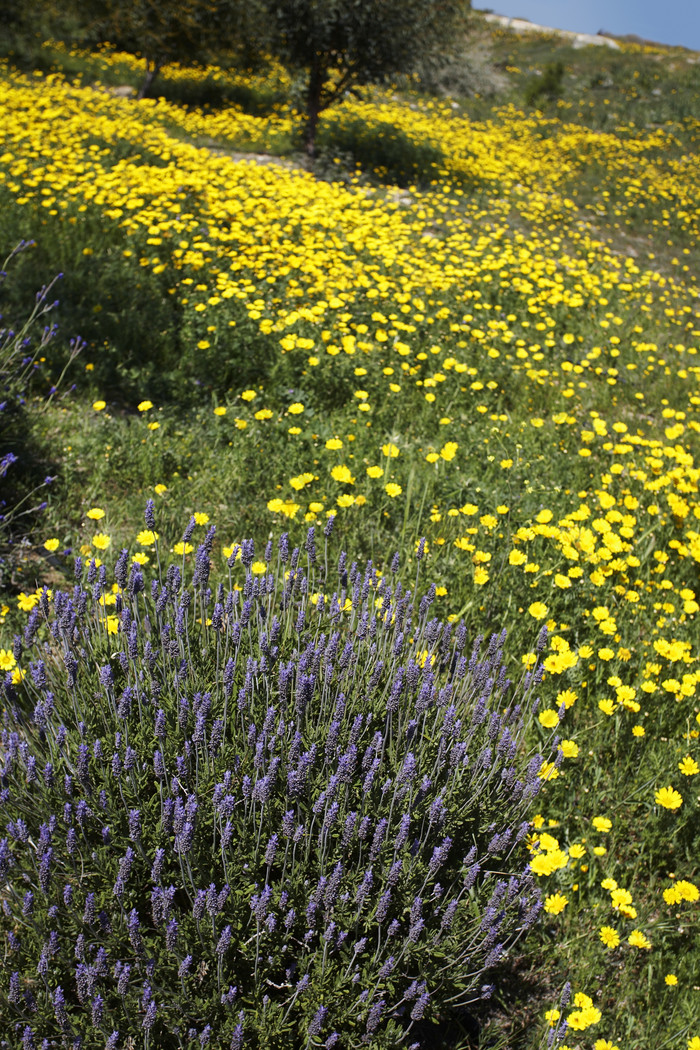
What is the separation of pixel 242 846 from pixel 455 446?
9.68 ft

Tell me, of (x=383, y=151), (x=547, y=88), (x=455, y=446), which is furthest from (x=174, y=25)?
(x=455, y=446)

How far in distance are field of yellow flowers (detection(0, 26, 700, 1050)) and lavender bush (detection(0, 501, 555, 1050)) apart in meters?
0.34

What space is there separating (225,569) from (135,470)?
103 centimetres

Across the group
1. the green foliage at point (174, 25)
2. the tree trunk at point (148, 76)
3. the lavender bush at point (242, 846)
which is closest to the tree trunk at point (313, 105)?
the green foliage at point (174, 25)

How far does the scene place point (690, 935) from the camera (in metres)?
2.42

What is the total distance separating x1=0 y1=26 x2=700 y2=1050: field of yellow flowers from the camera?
252cm

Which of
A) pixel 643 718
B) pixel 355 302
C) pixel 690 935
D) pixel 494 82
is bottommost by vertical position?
pixel 690 935

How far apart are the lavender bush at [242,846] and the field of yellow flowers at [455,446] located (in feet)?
1.11

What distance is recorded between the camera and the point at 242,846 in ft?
6.23

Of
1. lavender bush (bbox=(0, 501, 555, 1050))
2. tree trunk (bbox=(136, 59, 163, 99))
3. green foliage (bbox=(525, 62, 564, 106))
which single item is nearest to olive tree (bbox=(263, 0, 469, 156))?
tree trunk (bbox=(136, 59, 163, 99))

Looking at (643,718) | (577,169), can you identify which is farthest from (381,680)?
(577,169)

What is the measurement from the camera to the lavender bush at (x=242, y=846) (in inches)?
66.7

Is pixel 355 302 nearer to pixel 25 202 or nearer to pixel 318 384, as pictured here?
pixel 318 384

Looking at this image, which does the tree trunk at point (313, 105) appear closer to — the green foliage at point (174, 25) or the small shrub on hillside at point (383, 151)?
the small shrub on hillside at point (383, 151)
